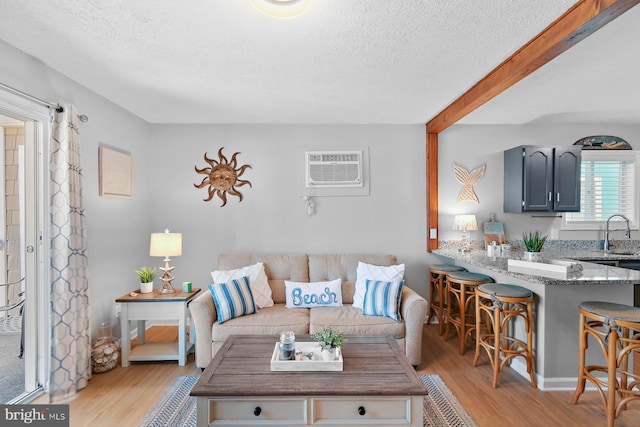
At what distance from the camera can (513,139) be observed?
403 centimetres

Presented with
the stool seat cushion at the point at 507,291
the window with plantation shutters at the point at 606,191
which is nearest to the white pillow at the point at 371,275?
the stool seat cushion at the point at 507,291

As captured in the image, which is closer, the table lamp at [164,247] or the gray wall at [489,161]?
the table lamp at [164,247]

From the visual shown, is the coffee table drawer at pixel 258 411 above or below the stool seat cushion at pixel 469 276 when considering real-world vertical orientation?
below

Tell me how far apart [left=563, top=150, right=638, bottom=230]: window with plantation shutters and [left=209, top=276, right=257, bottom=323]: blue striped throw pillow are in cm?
404

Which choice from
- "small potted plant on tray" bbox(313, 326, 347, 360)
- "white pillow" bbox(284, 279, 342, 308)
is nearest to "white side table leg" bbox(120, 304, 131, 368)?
"white pillow" bbox(284, 279, 342, 308)

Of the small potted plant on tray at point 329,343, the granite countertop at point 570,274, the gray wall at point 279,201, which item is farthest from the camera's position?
the gray wall at point 279,201

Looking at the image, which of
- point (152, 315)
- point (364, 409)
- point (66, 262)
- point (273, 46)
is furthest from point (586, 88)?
point (66, 262)

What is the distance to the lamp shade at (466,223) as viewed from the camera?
375 centimetres

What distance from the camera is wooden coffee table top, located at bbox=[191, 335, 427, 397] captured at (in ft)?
5.56

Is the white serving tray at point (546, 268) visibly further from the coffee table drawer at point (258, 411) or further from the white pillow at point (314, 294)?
the coffee table drawer at point (258, 411)

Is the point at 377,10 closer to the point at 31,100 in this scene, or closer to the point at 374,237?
the point at 31,100

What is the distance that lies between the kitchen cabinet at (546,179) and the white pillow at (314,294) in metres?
2.36

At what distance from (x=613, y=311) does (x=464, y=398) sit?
112cm

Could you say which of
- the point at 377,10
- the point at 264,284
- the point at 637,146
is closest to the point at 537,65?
the point at 377,10
